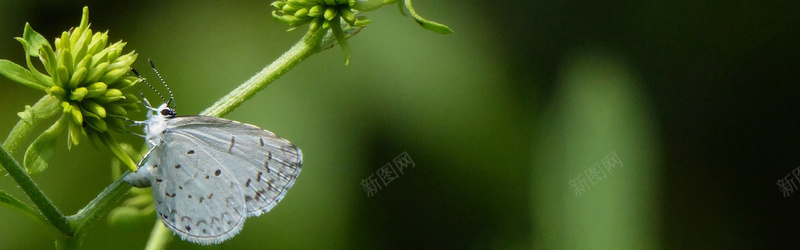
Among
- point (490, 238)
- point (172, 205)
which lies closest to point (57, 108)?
point (172, 205)

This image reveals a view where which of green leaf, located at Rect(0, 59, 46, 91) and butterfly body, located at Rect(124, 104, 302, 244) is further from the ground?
green leaf, located at Rect(0, 59, 46, 91)

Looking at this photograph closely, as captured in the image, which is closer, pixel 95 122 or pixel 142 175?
pixel 95 122

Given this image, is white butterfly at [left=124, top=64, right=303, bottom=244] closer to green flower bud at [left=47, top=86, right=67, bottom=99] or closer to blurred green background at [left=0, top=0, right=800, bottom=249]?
green flower bud at [left=47, top=86, right=67, bottom=99]

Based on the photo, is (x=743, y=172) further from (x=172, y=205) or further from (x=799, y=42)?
(x=172, y=205)

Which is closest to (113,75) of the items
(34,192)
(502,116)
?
(34,192)

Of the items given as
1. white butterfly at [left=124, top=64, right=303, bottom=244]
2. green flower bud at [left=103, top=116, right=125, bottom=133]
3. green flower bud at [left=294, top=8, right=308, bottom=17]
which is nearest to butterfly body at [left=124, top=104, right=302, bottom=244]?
white butterfly at [left=124, top=64, right=303, bottom=244]

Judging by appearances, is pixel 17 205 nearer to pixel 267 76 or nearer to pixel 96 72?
pixel 96 72

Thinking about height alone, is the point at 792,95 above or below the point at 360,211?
below
